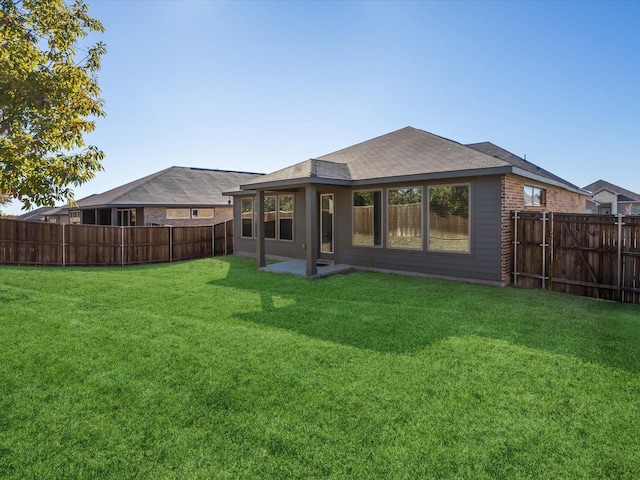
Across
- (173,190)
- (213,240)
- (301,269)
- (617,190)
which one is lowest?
(301,269)

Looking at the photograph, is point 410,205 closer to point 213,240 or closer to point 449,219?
point 449,219

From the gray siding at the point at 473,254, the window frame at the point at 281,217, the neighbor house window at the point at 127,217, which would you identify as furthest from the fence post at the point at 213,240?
the gray siding at the point at 473,254

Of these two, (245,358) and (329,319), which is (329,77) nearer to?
(329,319)

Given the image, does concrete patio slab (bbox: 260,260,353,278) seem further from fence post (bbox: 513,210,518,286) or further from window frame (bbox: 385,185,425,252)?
fence post (bbox: 513,210,518,286)

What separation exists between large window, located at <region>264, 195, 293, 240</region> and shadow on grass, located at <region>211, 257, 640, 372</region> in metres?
4.50

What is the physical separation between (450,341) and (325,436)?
9.25ft

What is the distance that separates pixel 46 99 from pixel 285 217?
8.80m

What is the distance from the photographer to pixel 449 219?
30.8 ft

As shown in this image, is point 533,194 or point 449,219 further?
point 533,194

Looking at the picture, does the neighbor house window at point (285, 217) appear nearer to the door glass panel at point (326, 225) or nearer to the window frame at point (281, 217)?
the window frame at point (281, 217)

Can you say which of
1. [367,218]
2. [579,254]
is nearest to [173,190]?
[367,218]

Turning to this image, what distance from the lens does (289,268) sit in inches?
449

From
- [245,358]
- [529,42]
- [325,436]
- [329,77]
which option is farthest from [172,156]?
[325,436]

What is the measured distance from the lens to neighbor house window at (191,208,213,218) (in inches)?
834
